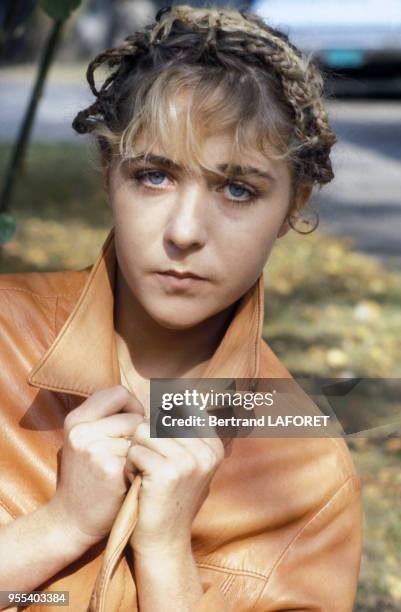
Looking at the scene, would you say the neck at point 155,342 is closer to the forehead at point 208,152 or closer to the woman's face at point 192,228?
the woman's face at point 192,228

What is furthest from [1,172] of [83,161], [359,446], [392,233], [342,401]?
[342,401]

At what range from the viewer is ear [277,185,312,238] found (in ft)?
6.69

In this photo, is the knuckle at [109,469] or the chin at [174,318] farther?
the chin at [174,318]

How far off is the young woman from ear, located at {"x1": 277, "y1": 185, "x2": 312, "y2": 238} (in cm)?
2

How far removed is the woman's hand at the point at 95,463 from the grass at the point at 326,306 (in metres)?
0.70

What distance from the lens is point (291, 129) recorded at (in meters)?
1.89

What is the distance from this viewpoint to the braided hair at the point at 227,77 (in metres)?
1.84

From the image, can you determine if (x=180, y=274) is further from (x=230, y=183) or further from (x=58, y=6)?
(x=58, y=6)

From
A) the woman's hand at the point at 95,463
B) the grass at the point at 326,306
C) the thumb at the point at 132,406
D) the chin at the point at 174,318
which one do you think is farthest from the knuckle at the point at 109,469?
the grass at the point at 326,306

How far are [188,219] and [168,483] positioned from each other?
444 mm

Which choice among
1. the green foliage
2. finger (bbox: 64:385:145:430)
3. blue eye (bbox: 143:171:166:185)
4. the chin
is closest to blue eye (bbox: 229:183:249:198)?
blue eye (bbox: 143:171:166:185)

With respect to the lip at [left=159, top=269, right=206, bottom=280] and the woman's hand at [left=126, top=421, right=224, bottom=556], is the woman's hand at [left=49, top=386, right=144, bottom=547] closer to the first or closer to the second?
the woman's hand at [left=126, top=421, right=224, bottom=556]

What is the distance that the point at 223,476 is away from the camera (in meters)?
1.89

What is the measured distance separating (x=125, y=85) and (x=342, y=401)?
79 centimetres
